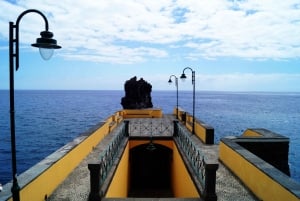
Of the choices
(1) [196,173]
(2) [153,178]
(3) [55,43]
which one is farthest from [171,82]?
(3) [55,43]

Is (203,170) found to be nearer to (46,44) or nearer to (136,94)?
(46,44)

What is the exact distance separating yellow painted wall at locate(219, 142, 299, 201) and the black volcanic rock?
46.6 metres

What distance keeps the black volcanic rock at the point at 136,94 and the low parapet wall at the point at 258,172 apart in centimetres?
4592

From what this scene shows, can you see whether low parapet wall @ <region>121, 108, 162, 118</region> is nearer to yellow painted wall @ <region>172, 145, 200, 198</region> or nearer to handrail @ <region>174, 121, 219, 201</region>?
yellow painted wall @ <region>172, 145, 200, 198</region>

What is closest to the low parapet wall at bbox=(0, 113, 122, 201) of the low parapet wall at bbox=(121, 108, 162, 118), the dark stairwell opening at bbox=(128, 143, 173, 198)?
the dark stairwell opening at bbox=(128, 143, 173, 198)

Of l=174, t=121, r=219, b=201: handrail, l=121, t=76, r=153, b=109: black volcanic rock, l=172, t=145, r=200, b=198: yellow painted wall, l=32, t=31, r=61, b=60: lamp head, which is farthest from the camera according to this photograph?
l=121, t=76, r=153, b=109: black volcanic rock

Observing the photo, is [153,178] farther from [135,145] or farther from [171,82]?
[171,82]

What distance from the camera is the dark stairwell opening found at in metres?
15.5

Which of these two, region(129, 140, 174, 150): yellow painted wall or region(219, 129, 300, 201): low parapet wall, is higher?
region(219, 129, 300, 201): low parapet wall

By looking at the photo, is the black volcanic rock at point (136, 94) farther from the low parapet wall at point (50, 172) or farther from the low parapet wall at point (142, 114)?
the low parapet wall at point (50, 172)

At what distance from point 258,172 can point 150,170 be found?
9597 mm

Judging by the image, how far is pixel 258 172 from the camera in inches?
268

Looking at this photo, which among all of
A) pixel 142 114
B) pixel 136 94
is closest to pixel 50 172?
pixel 142 114

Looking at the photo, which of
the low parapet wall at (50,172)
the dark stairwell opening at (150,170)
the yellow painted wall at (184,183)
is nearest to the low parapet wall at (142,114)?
the dark stairwell opening at (150,170)
